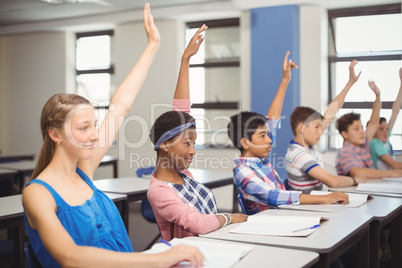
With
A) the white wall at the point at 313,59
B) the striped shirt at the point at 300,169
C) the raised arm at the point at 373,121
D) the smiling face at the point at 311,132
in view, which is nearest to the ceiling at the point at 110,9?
the white wall at the point at 313,59

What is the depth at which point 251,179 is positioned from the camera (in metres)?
2.51

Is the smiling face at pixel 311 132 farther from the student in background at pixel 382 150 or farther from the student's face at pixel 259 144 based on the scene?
the student in background at pixel 382 150

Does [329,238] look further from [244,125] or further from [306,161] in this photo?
[306,161]

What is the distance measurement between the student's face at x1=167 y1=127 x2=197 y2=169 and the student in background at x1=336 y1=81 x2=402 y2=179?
6.51 feet

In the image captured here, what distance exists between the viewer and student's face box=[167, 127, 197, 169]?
2.06m

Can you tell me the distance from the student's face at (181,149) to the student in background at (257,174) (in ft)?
1.84

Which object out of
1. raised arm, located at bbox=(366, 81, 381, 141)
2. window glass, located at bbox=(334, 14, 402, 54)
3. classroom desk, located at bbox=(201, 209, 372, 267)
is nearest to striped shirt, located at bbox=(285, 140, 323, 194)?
classroom desk, located at bbox=(201, 209, 372, 267)

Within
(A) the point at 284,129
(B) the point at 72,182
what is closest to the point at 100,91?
(A) the point at 284,129

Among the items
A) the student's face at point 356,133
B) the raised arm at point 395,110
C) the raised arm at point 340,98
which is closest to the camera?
the raised arm at point 340,98

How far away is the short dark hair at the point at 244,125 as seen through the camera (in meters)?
2.71

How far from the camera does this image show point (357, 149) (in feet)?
13.1

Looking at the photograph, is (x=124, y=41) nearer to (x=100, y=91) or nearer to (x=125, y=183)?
(x=100, y=91)

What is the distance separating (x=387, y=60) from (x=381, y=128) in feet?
4.75

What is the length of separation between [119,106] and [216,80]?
488cm
